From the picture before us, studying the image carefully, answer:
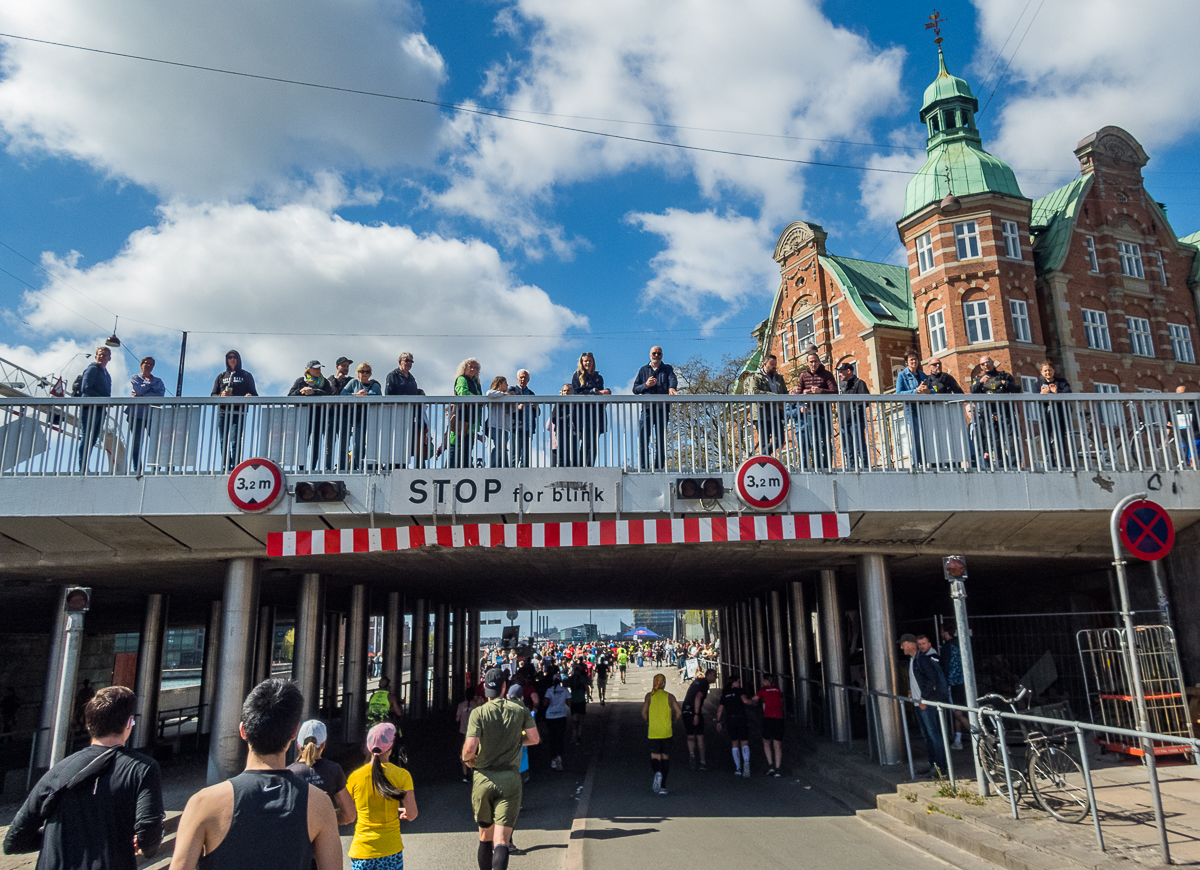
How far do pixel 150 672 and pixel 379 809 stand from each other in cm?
1463

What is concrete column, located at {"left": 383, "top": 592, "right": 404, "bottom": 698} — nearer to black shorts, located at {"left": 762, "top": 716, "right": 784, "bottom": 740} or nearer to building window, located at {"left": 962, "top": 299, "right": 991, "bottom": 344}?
black shorts, located at {"left": 762, "top": 716, "right": 784, "bottom": 740}

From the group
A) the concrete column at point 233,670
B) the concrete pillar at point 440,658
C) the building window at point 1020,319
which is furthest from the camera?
the building window at point 1020,319

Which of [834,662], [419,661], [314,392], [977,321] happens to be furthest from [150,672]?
[977,321]

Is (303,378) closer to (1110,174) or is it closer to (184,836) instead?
(184,836)

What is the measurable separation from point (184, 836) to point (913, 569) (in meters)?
15.5

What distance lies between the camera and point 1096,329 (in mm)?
34812

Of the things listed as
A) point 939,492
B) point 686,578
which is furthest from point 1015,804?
point 686,578

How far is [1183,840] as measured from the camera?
6453mm

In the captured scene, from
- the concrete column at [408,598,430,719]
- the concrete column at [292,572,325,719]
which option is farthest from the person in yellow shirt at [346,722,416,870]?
the concrete column at [408,598,430,719]

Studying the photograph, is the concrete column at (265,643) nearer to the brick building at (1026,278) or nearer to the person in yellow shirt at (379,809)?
the person in yellow shirt at (379,809)

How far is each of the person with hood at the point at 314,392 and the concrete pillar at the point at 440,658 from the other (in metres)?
16.1

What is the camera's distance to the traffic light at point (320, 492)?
1030 centimetres

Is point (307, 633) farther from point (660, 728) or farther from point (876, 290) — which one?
point (876, 290)

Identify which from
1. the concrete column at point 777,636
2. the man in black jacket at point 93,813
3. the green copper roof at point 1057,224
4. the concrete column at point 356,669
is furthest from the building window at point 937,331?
the man in black jacket at point 93,813
